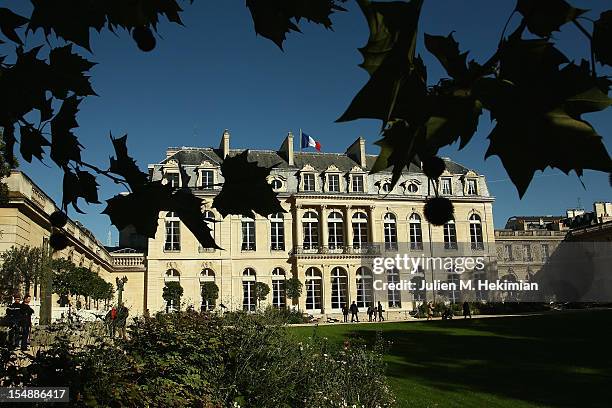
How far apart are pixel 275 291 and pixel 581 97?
104ft

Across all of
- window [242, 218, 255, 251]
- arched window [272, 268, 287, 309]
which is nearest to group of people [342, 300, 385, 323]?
arched window [272, 268, 287, 309]

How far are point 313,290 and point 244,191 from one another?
3087 cm

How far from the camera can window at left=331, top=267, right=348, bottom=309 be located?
32.3 metres

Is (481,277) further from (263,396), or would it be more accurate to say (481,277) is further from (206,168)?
(263,396)

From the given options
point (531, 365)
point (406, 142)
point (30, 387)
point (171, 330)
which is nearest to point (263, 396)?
point (171, 330)

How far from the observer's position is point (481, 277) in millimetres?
34688

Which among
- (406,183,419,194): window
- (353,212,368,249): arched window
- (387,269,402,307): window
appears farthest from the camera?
(406,183,419,194): window

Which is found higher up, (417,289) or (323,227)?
(323,227)

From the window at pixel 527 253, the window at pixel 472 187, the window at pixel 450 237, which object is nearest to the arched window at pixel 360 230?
the window at pixel 450 237

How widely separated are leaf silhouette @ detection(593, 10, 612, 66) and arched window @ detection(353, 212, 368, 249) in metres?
32.6

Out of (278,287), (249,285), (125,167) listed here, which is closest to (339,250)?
(278,287)

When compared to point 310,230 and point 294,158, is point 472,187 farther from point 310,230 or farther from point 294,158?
point 294,158

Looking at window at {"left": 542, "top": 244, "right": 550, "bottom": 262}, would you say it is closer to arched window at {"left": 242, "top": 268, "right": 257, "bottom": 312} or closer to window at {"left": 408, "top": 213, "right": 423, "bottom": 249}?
window at {"left": 408, "top": 213, "right": 423, "bottom": 249}

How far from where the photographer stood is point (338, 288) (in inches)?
1272
